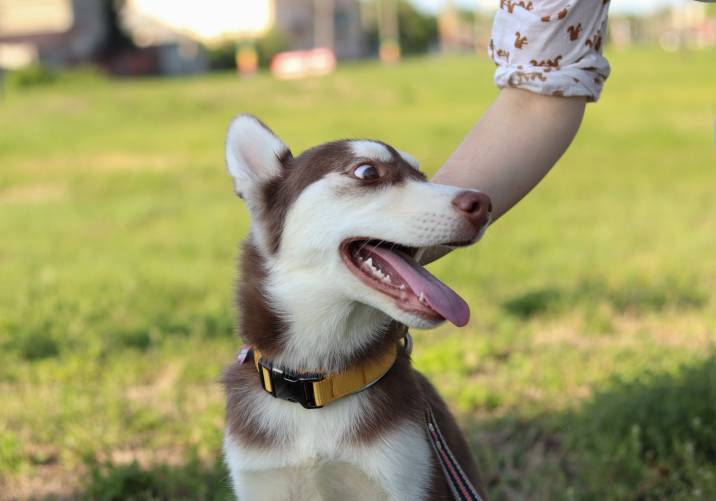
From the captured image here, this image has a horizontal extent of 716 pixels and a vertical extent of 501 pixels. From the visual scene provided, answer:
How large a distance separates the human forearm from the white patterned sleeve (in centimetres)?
6

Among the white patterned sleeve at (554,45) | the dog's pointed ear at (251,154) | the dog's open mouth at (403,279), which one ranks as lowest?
the dog's open mouth at (403,279)

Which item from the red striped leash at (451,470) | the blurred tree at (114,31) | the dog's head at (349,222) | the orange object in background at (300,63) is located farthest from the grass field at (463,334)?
the blurred tree at (114,31)

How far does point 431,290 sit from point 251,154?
0.77 metres

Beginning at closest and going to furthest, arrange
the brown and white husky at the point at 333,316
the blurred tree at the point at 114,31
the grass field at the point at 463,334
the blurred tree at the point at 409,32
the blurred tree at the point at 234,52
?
the brown and white husky at the point at 333,316, the grass field at the point at 463,334, the blurred tree at the point at 114,31, the blurred tree at the point at 234,52, the blurred tree at the point at 409,32

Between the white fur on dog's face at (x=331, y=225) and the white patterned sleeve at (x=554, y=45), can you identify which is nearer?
the white fur on dog's face at (x=331, y=225)

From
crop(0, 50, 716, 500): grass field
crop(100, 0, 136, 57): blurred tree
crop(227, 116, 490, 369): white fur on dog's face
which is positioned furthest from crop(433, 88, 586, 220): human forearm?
crop(100, 0, 136, 57): blurred tree

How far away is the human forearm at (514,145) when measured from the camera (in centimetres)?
264

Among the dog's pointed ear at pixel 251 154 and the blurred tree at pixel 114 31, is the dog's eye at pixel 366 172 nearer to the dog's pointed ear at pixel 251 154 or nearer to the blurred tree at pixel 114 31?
the dog's pointed ear at pixel 251 154

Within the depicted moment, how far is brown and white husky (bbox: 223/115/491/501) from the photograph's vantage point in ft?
7.63

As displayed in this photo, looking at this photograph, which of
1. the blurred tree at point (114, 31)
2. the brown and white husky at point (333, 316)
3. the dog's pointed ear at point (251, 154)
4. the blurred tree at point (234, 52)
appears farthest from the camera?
the blurred tree at point (234, 52)

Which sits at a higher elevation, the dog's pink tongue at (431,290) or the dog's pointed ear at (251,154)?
the dog's pointed ear at (251,154)

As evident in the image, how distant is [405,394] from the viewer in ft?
8.27

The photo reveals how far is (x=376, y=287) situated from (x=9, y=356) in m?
3.61

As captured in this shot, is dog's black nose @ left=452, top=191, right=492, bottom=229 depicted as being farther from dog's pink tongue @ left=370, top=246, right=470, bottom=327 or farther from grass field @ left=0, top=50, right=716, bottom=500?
grass field @ left=0, top=50, right=716, bottom=500
